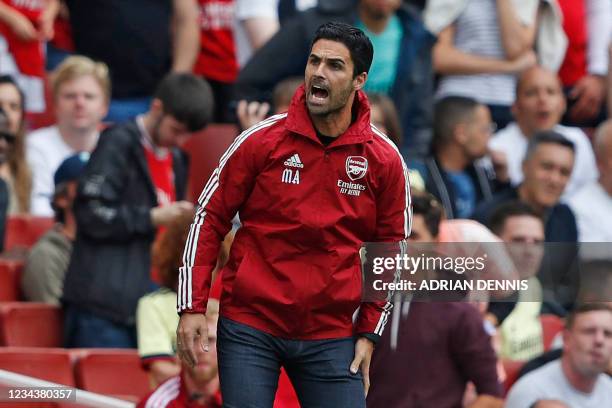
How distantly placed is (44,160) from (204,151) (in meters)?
0.94

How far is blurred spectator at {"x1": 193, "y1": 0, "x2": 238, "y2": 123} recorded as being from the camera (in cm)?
974

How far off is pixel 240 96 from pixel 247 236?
3.15 m

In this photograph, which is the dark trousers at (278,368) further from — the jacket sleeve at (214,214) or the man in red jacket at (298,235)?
the jacket sleeve at (214,214)

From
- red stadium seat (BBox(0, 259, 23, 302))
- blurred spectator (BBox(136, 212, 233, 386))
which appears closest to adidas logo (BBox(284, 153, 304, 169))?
blurred spectator (BBox(136, 212, 233, 386))

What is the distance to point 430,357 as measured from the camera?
6.75 m

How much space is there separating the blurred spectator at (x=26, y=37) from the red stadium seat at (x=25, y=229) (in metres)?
1.11

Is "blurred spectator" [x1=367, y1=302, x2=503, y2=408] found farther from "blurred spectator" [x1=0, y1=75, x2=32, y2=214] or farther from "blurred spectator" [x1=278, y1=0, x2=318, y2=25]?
"blurred spectator" [x1=278, y1=0, x2=318, y2=25]

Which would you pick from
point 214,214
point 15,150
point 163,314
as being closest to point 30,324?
point 163,314

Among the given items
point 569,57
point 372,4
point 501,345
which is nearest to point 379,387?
point 501,345

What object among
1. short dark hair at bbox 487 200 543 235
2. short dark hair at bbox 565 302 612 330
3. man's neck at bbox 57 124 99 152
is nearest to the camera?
short dark hair at bbox 565 302 612 330

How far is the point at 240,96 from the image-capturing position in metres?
8.46

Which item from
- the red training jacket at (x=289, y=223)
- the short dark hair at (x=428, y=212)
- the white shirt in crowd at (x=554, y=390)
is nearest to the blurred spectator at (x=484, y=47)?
the short dark hair at (x=428, y=212)

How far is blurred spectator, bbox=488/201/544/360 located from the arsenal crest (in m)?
2.54

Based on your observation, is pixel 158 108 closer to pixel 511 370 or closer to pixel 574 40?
pixel 511 370
